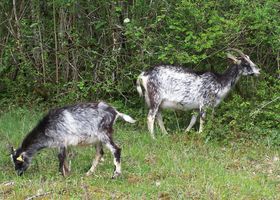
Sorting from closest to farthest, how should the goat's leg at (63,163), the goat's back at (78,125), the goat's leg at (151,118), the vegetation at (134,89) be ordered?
1. the vegetation at (134,89)
2. the goat's leg at (63,163)
3. the goat's back at (78,125)
4. the goat's leg at (151,118)

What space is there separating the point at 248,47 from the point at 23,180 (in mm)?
6135

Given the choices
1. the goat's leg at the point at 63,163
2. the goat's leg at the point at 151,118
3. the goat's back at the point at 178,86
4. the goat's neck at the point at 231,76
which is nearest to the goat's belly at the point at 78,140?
the goat's leg at the point at 63,163

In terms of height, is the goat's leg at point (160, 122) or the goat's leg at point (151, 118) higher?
the goat's leg at point (151, 118)

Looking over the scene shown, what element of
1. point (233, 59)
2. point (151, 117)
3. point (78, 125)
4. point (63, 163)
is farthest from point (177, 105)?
point (63, 163)

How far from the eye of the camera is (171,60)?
35.7 feet

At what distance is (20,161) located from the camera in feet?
25.1

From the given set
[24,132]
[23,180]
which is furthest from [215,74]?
[23,180]

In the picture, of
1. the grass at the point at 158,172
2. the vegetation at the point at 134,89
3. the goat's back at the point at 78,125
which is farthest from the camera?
the goat's back at the point at 78,125

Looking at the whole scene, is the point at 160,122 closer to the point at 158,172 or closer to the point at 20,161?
the point at 158,172

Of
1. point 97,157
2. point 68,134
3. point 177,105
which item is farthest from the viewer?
point 177,105

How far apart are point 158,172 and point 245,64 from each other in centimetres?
411

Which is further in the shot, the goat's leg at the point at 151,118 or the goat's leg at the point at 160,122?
the goat's leg at the point at 160,122

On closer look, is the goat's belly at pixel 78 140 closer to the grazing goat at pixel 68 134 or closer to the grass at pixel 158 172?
the grazing goat at pixel 68 134

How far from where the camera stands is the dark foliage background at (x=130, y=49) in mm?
10383
